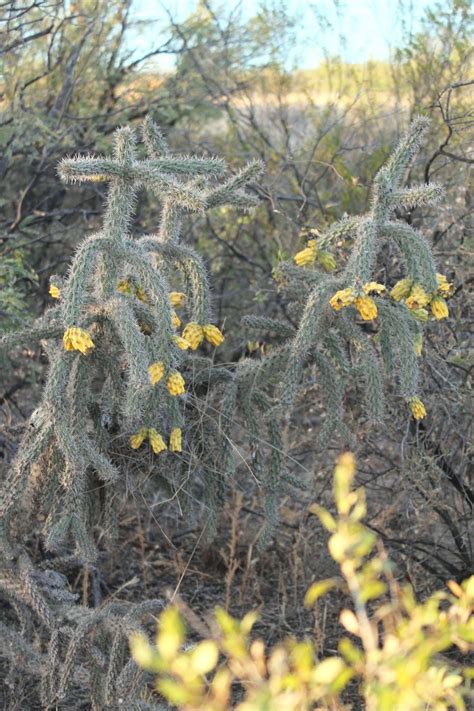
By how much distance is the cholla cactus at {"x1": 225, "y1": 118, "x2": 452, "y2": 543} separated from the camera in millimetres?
3301

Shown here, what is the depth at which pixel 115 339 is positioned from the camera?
132 inches

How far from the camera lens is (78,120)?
5855mm

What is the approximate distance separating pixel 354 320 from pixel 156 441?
947mm

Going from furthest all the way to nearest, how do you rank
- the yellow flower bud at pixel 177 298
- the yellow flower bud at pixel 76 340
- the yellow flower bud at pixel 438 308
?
the yellow flower bud at pixel 177 298, the yellow flower bud at pixel 438 308, the yellow flower bud at pixel 76 340

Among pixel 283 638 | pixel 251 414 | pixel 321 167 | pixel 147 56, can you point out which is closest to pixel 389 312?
pixel 251 414

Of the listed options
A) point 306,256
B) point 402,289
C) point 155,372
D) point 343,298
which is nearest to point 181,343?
point 155,372

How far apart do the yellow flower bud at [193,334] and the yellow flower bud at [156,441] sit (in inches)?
13.0

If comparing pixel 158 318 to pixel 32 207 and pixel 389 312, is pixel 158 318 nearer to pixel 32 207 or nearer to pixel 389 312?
pixel 389 312

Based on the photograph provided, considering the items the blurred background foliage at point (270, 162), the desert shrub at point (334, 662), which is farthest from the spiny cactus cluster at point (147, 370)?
the desert shrub at point (334, 662)

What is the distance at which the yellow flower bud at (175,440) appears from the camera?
3406mm

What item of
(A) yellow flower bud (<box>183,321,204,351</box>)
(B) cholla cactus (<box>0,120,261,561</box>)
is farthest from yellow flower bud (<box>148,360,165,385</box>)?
(A) yellow flower bud (<box>183,321,204,351</box>)

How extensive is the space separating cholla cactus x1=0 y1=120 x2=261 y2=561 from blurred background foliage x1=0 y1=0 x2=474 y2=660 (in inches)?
37.8

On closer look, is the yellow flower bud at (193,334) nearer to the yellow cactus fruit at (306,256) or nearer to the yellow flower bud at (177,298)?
the yellow flower bud at (177,298)

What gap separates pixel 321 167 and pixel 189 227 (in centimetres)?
93
